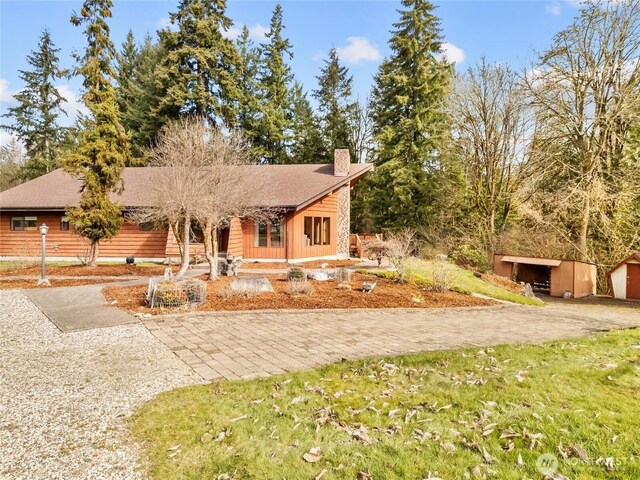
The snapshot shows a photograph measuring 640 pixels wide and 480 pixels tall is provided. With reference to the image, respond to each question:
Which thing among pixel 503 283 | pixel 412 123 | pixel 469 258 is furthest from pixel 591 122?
pixel 412 123

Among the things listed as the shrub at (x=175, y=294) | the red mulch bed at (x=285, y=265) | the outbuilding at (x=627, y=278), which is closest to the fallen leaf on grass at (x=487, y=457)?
the shrub at (x=175, y=294)

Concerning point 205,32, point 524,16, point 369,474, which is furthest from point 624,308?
point 205,32

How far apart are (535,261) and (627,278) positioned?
303cm

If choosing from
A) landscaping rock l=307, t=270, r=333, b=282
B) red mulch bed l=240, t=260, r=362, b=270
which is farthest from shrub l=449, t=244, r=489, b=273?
landscaping rock l=307, t=270, r=333, b=282

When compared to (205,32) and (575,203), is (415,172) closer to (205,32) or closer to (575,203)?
(575,203)

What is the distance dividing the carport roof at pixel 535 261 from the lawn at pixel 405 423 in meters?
10.4

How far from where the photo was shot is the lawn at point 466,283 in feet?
36.1

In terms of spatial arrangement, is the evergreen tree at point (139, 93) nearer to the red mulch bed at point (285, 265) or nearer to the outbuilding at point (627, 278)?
the red mulch bed at point (285, 265)

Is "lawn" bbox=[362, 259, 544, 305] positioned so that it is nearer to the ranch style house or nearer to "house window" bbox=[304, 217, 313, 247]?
"house window" bbox=[304, 217, 313, 247]

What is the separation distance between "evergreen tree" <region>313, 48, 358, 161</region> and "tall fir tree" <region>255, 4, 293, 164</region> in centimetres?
342

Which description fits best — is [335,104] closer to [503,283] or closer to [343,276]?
[503,283]

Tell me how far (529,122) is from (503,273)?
8.69m

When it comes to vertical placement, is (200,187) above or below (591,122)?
below

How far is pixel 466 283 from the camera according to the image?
12406 millimetres
